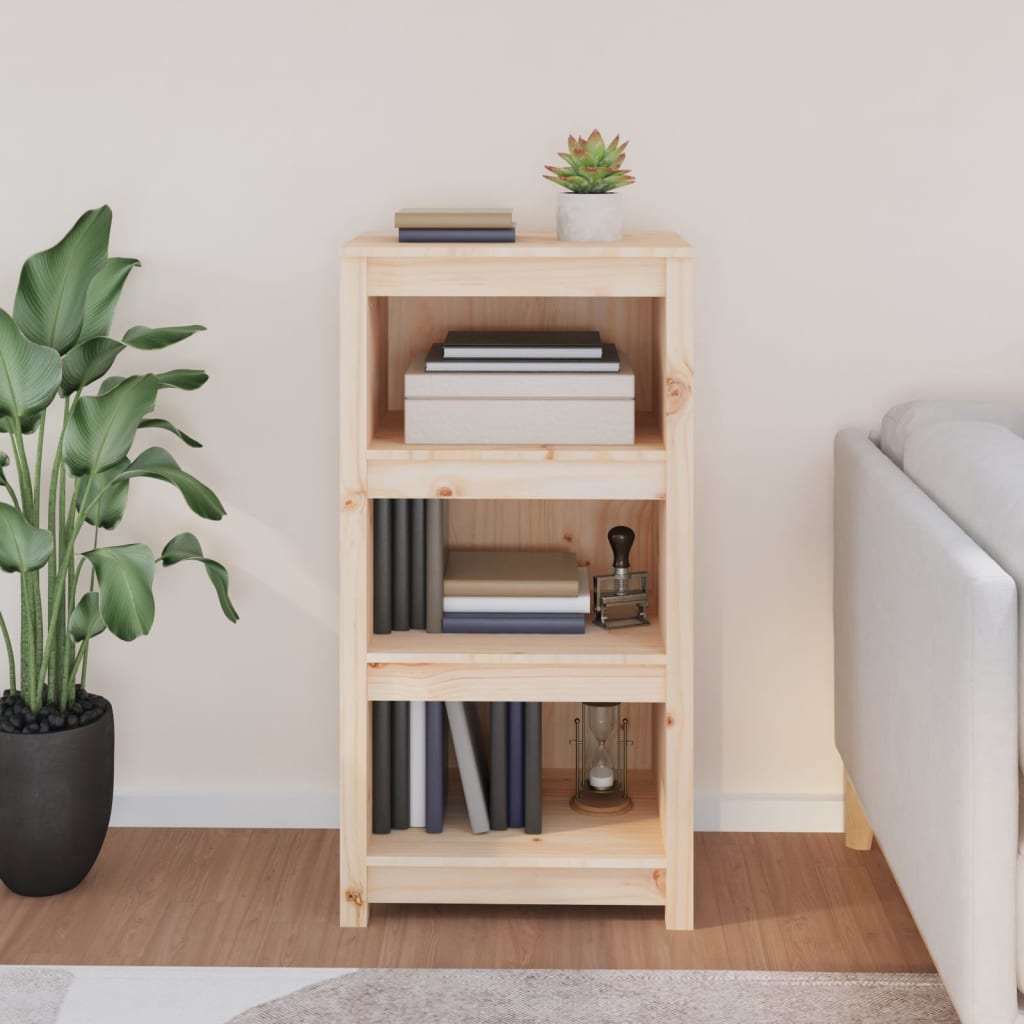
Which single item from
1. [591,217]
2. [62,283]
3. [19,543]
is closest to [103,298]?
[62,283]

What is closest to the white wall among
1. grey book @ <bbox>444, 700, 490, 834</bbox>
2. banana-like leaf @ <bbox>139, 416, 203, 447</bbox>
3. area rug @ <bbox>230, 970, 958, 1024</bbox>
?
banana-like leaf @ <bbox>139, 416, 203, 447</bbox>

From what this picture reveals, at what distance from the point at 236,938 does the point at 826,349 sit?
4.85ft

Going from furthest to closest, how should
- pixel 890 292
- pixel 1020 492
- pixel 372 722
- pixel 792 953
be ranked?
1. pixel 890 292
2. pixel 372 722
3. pixel 792 953
4. pixel 1020 492

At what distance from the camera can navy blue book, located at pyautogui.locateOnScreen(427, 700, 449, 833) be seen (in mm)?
2449

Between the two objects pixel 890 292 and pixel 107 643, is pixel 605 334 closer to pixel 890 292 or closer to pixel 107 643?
pixel 890 292

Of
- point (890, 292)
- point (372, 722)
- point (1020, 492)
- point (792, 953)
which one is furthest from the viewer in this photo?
point (890, 292)

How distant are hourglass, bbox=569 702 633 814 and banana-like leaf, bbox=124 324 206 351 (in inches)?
38.6

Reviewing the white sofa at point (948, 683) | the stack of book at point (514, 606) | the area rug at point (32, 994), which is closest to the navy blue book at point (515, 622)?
the stack of book at point (514, 606)

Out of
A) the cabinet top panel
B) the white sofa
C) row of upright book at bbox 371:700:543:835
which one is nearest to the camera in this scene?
the white sofa

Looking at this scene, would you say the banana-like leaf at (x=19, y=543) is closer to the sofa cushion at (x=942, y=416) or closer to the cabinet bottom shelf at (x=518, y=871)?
the cabinet bottom shelf at (x=518, y=871)

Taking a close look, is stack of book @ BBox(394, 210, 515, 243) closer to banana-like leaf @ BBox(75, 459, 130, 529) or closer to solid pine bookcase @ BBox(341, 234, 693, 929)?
solid pine bookcase @ BBox(341, 234, 693, 929)

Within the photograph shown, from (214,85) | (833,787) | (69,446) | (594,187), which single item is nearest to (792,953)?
(833,787)

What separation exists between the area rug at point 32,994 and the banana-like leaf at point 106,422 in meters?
0.81

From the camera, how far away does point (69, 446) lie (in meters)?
2.38
